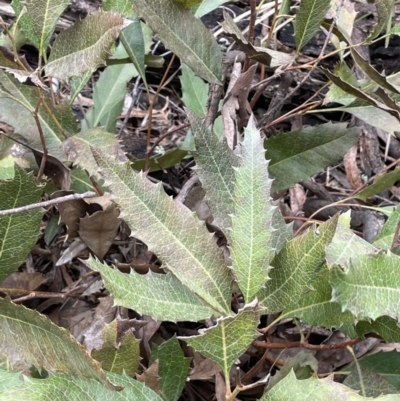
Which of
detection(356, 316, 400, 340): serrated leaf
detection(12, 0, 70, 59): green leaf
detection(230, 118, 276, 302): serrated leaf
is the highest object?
detection(12, 0, 70, 59): green leaf

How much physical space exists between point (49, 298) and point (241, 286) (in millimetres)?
481

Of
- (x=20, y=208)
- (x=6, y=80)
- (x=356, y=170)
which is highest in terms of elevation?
(x=6, y=80)

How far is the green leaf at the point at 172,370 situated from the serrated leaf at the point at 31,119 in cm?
41

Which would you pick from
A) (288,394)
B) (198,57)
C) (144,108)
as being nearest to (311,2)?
(198,57)

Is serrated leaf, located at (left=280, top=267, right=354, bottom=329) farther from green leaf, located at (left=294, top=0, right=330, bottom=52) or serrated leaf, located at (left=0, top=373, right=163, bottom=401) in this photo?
green leaf, located at (left=294, top=0, right=330, bottom=52)

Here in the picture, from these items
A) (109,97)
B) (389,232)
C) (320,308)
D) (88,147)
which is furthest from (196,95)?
(320,308)

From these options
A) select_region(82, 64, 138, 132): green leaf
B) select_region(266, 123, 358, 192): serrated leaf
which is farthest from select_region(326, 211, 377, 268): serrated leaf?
select_region(82, 64, 138, 132): green leaf

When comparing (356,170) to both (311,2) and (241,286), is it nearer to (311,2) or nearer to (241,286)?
(311,2)

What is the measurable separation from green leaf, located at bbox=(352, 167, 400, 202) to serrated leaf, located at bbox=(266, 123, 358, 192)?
0.30 feet

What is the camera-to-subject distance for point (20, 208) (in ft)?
2.64

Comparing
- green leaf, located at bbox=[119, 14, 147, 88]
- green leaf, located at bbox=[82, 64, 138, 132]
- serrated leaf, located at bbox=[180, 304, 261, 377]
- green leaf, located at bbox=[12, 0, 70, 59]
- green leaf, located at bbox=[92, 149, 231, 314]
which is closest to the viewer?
serrated leaf, located at bbox=[180, 304, 261, 377]

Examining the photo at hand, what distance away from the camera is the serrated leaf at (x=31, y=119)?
0.98 m

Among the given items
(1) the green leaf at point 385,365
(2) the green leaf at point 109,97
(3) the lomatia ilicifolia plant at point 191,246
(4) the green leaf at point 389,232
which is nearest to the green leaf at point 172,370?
(3) the lomatia ilicifolia plant at point 191,246

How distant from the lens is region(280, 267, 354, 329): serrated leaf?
735 mm
